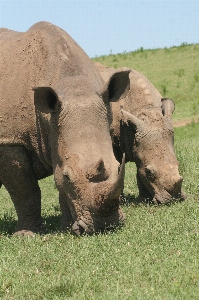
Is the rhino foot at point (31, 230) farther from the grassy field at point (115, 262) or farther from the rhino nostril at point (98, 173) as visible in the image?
the rhino nostril at point (98, 173)

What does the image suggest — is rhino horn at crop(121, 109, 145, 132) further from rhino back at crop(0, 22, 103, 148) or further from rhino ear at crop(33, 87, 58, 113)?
rhino ear at crop(33, 87, 58, 113)

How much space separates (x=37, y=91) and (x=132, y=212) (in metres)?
2.05

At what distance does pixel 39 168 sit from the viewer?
26.2 feet

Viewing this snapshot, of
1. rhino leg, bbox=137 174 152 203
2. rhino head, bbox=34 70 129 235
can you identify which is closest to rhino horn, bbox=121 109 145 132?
rhino leg, bbox=137 174 152 203

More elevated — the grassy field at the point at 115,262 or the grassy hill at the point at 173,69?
the grassy field at the point at 115,262

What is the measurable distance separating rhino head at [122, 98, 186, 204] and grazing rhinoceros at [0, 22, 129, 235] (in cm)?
189

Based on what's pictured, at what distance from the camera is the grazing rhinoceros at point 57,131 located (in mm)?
6797

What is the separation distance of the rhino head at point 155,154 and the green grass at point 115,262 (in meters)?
0.95

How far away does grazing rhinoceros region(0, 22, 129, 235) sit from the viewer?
680 cm

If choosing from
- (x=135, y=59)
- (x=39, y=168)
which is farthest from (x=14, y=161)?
(x=135, y=59)

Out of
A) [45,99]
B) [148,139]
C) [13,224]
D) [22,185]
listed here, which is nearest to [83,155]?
[45,99]

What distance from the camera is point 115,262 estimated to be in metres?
5.83

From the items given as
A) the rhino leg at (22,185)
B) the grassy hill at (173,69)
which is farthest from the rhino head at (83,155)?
the grassy hill at (173,69)

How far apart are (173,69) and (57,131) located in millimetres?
21569
